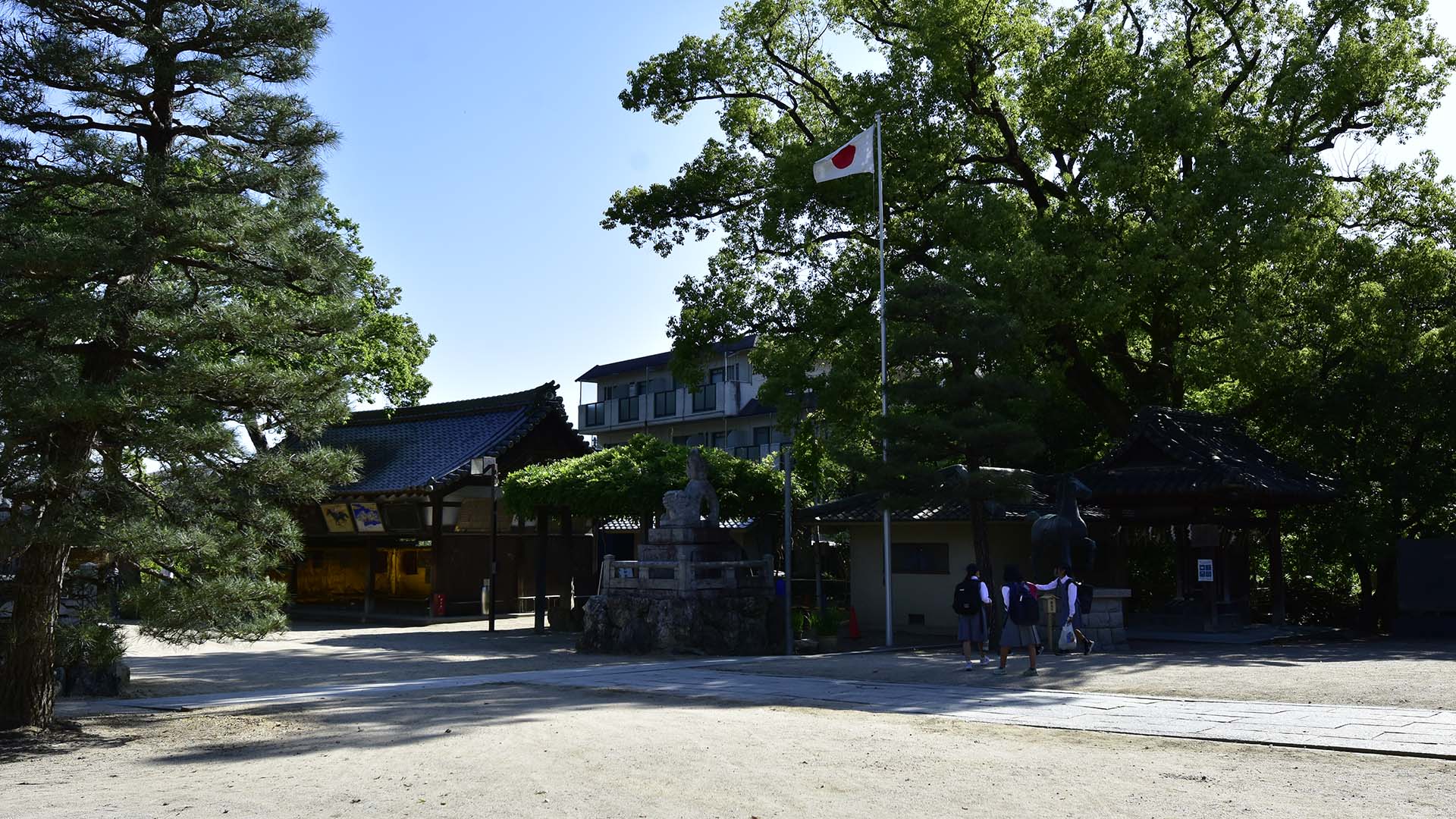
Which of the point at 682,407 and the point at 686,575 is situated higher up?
the point at 682,407

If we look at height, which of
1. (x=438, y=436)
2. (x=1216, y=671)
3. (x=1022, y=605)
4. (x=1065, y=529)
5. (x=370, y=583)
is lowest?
(x=1216, y=671)

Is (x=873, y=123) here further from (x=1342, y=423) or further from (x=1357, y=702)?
(x=1357, y=702)

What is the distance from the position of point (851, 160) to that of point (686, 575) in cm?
915

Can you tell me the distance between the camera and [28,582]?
1102cm

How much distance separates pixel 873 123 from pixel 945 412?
24.4ft

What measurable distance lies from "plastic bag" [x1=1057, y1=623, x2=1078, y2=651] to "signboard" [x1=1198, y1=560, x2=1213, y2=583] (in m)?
5.31

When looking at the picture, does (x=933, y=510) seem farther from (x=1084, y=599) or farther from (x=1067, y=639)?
(x=1067, y=639)

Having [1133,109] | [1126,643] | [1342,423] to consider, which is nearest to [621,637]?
[1126,643]

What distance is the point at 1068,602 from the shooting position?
17.8 meters

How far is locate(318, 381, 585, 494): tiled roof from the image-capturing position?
29.2 meters

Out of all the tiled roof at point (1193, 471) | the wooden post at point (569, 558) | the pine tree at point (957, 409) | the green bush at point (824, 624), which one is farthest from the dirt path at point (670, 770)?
the wooden post at point (569, 558)

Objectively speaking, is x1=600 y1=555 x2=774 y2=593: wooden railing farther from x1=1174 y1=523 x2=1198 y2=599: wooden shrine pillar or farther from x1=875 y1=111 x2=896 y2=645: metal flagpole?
x1=1174 y1=523 x2=1198 y2=599: wooden shrine pillar

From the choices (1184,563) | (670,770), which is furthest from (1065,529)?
(670,770)

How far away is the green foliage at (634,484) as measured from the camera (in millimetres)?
24312
